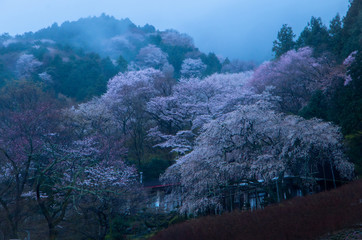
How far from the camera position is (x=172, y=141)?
26.0 metres

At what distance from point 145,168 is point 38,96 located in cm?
1296

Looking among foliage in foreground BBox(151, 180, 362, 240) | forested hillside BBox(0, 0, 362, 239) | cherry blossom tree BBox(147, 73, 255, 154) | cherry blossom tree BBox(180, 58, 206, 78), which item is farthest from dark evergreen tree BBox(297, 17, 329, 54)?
foliage in foreground BBox(151, 180, 362, 240)

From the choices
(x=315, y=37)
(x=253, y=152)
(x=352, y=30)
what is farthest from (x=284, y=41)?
(x=253, y=152)

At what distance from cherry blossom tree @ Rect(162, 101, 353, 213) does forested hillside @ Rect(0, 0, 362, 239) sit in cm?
6

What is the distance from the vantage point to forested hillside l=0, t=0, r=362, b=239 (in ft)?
48.7

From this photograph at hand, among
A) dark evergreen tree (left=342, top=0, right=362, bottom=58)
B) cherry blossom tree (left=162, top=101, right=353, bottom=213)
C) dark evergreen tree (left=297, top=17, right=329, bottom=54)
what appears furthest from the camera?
dark evergreen tree (left=297, top=17, right=329, bottom=54)

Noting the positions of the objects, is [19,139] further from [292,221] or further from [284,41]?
[284,41]

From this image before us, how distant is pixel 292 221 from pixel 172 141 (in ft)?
59.0

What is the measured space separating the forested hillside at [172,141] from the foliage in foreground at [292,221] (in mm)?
3773

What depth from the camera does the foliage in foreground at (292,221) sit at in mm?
8094

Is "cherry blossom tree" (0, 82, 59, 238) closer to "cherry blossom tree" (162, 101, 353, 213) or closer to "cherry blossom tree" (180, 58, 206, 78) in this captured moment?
"cherry blossom tree" (162, 101, 353, 213)

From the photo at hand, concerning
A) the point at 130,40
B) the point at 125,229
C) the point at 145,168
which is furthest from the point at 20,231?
the point at 130,40

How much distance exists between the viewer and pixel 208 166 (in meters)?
16.0

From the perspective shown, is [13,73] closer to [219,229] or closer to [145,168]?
[145,168]
